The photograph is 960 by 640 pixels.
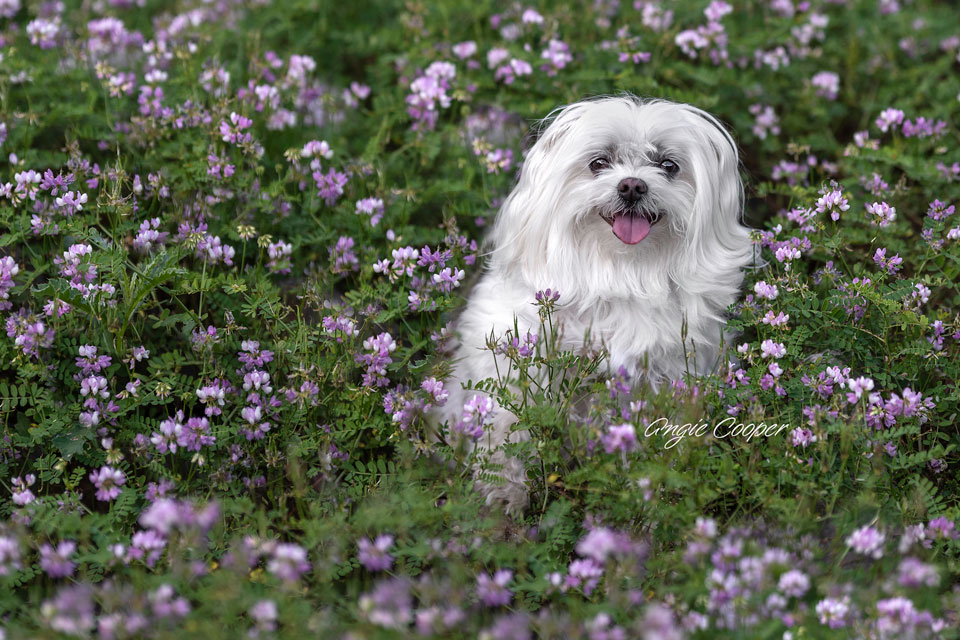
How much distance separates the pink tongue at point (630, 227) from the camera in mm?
4023

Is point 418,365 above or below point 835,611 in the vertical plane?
above

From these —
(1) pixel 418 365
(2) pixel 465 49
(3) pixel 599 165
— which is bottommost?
(1) pixel 418 365

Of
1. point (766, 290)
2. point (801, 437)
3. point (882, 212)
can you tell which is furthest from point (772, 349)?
point (882, 212)

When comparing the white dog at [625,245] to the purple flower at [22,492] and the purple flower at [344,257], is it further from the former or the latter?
the purple flower at [22,492]

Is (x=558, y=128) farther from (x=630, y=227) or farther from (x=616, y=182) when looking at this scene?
(x=630, y=227)

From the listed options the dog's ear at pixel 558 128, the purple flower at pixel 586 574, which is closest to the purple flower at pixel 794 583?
the purple flower at pixel 586 574

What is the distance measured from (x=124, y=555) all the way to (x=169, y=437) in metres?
0.61

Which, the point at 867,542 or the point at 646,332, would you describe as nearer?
the point at 867,542

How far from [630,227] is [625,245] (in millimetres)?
82

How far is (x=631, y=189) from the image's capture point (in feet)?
13.1

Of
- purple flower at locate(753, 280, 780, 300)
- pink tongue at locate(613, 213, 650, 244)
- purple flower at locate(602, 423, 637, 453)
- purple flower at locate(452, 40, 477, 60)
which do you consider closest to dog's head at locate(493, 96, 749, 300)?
pink tongue at locate(613, 213, 650, 244)

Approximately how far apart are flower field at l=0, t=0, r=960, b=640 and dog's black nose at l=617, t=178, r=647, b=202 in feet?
1.80

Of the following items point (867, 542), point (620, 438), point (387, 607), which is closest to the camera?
point (387, 607)

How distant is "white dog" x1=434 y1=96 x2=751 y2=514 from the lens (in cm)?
408
